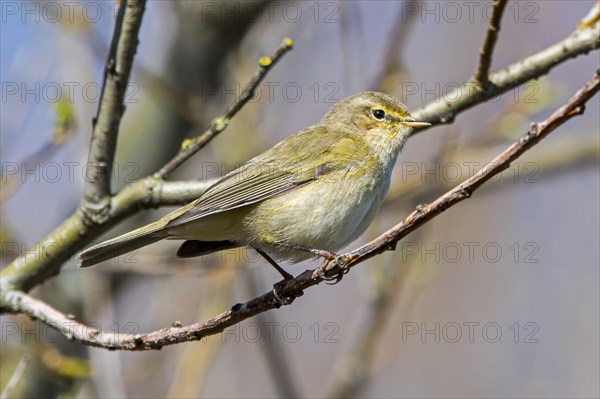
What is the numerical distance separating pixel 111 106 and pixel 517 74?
1900 millimetres

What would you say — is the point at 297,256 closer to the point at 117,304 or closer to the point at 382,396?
the point at 117,304

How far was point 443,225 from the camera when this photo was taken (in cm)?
743

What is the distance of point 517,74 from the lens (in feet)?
11.6

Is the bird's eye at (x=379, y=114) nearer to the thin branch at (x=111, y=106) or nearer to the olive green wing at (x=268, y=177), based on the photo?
the olive green wing at (x=268, y=177)

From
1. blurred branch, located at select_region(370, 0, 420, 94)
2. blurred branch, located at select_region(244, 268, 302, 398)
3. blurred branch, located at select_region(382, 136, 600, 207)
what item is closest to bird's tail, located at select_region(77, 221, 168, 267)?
blurred branch, located at select_region(244, 268, 302, 398)

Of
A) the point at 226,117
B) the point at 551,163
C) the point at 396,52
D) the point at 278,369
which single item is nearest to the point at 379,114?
the point at 396,52

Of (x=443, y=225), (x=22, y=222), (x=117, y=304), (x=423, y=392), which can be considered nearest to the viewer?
(x=117, y=304)

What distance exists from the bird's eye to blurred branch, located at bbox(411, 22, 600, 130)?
0.51m

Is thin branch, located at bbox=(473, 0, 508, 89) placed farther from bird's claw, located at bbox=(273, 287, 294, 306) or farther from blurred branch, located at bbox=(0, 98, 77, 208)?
blurred branch, located at bbox=(0, 98, 77, 208)

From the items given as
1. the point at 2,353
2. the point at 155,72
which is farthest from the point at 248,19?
the point at 2,353

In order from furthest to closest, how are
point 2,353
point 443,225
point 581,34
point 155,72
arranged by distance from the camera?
point 443,225 → point 155,72 → point 2,353 → point 581,34

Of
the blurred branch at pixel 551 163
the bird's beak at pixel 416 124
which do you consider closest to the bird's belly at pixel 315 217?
the bird's beak at pixel 416 124

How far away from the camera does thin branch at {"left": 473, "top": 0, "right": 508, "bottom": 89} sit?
122 inches

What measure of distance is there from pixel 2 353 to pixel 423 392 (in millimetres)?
3835
